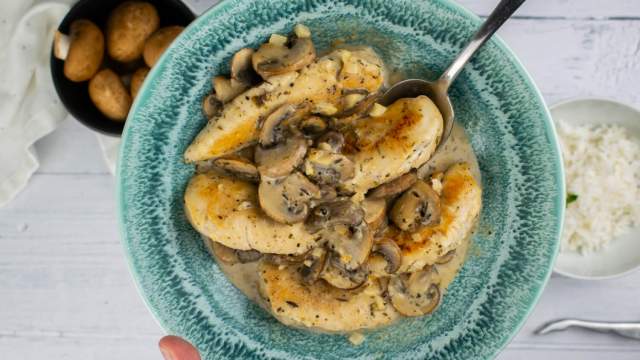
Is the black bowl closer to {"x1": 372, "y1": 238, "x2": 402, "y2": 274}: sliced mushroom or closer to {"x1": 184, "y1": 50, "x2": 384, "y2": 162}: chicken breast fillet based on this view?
{"x1": 184, "y1": 50, "x2": 384, "y2": 162}: chicken breast fillet

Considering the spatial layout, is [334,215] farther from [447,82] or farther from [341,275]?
[447,82]

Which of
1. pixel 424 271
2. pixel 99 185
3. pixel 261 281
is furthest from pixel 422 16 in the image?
pixel 99 185

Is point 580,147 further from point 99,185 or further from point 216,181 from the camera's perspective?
point 99,185

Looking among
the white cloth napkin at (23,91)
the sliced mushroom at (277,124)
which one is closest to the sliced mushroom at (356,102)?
the sliced mushroom at (277,124)

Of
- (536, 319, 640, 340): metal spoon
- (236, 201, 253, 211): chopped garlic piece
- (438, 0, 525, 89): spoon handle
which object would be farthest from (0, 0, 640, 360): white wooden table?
(236, 201, 253, 211): chopped garlic piece

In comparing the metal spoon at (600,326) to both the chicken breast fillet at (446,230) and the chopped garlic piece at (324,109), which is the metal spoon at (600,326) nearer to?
the chicken breast fillet at (446,230)

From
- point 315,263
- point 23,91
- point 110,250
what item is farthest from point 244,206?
Answer: point 23,91
